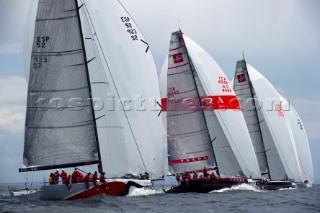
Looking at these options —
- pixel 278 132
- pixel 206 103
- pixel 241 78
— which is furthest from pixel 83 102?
pixel 278 132

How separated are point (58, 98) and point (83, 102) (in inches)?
47.0

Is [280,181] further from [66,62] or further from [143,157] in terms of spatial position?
[66,62]

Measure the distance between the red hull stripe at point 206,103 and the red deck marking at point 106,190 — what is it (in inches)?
403

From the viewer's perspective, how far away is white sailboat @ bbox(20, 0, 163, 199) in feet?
89.5

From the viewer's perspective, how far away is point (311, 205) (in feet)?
85.6

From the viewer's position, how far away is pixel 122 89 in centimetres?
3058

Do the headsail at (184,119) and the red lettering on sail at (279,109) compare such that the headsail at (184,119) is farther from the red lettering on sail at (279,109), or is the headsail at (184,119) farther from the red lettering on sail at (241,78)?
the red lettering on sail at (279,109)

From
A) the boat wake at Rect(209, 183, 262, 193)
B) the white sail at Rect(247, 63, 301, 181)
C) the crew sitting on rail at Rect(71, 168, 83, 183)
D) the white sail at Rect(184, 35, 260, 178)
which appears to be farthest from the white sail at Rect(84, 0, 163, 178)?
the white sail at Rect(247, 63, 301, 181)

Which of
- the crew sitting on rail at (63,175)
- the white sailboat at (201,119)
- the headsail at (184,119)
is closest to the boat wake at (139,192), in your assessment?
the crew sitting on rail at (63,175)

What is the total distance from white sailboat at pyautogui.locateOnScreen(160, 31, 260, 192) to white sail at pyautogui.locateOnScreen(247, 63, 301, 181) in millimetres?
8270

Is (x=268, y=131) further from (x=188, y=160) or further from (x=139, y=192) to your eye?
(x=139, y=192)

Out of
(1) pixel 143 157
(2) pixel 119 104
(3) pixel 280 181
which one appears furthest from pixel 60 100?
(3) pixel 280 181

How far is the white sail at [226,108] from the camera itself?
120 feet

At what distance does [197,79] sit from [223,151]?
4913mm
